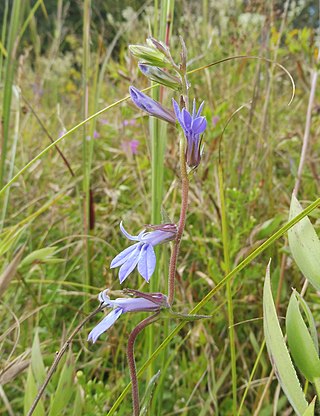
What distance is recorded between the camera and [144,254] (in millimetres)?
470

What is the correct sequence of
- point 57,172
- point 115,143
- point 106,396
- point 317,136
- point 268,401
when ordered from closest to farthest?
point 106,396
point 268,401
point 317,136
point 57,172
point 115,143

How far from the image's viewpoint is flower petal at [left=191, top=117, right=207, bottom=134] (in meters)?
0.47

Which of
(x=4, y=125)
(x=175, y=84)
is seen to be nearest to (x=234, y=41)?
(x=4, y=125)

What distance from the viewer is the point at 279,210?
1.20m

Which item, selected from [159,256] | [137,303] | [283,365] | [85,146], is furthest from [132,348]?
[85,146]

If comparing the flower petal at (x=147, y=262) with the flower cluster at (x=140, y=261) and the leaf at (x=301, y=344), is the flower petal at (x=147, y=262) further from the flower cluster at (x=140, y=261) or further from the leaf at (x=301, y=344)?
the leaf at (x=301, y=344)

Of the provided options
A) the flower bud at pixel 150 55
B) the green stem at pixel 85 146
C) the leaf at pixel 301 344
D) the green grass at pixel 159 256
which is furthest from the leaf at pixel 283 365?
the green stem at pixel 85 146

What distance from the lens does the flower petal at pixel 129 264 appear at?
46 cm

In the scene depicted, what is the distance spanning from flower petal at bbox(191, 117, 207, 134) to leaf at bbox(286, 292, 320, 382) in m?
0.19

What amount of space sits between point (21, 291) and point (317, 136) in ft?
3.02

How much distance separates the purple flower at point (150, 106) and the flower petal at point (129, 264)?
12 cm

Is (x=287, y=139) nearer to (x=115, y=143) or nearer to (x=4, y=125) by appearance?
(x=115, y=143)

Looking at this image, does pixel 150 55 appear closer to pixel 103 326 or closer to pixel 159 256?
pixel 103 326

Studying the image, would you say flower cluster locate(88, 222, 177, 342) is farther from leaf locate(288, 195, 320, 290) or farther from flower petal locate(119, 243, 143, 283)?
leaf locate(288, 195, 320, 290)
